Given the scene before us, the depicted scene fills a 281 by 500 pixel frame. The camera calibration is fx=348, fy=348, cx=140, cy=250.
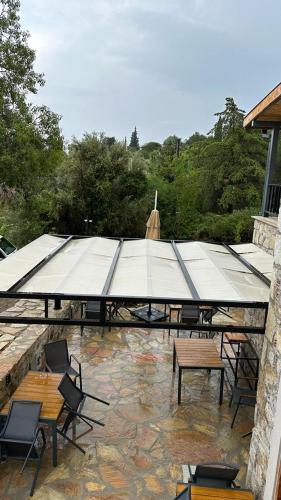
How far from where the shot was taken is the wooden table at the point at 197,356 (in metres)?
6.16

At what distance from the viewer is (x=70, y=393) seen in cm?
519

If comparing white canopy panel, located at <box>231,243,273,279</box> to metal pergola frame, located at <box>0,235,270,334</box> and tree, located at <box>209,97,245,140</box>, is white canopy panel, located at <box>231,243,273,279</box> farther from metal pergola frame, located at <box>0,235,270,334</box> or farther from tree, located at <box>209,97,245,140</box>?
tree, located at <box>209,97,245,140</box>

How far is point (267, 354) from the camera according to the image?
376cm

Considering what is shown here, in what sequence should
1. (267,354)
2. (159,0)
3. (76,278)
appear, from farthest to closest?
(159,0), (76,278), (267,354)

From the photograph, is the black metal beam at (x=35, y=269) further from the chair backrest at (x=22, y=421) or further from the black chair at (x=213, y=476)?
the black chair at (x=213, y=476)

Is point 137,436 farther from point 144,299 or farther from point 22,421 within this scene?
point 144,299

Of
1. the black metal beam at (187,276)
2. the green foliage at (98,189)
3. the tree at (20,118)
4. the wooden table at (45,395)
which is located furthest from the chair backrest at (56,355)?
the green foliage at (98,189)

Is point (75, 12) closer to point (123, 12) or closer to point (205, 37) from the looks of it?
point (123, 12)

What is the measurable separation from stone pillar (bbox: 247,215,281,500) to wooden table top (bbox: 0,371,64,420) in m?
2.55

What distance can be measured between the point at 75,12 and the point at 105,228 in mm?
8618

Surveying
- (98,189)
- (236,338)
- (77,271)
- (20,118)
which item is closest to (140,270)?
(77,271)

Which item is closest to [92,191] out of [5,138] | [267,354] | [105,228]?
[105,228]

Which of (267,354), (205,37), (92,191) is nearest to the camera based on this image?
(267,354)

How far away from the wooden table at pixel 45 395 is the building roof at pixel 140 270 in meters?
1.72
